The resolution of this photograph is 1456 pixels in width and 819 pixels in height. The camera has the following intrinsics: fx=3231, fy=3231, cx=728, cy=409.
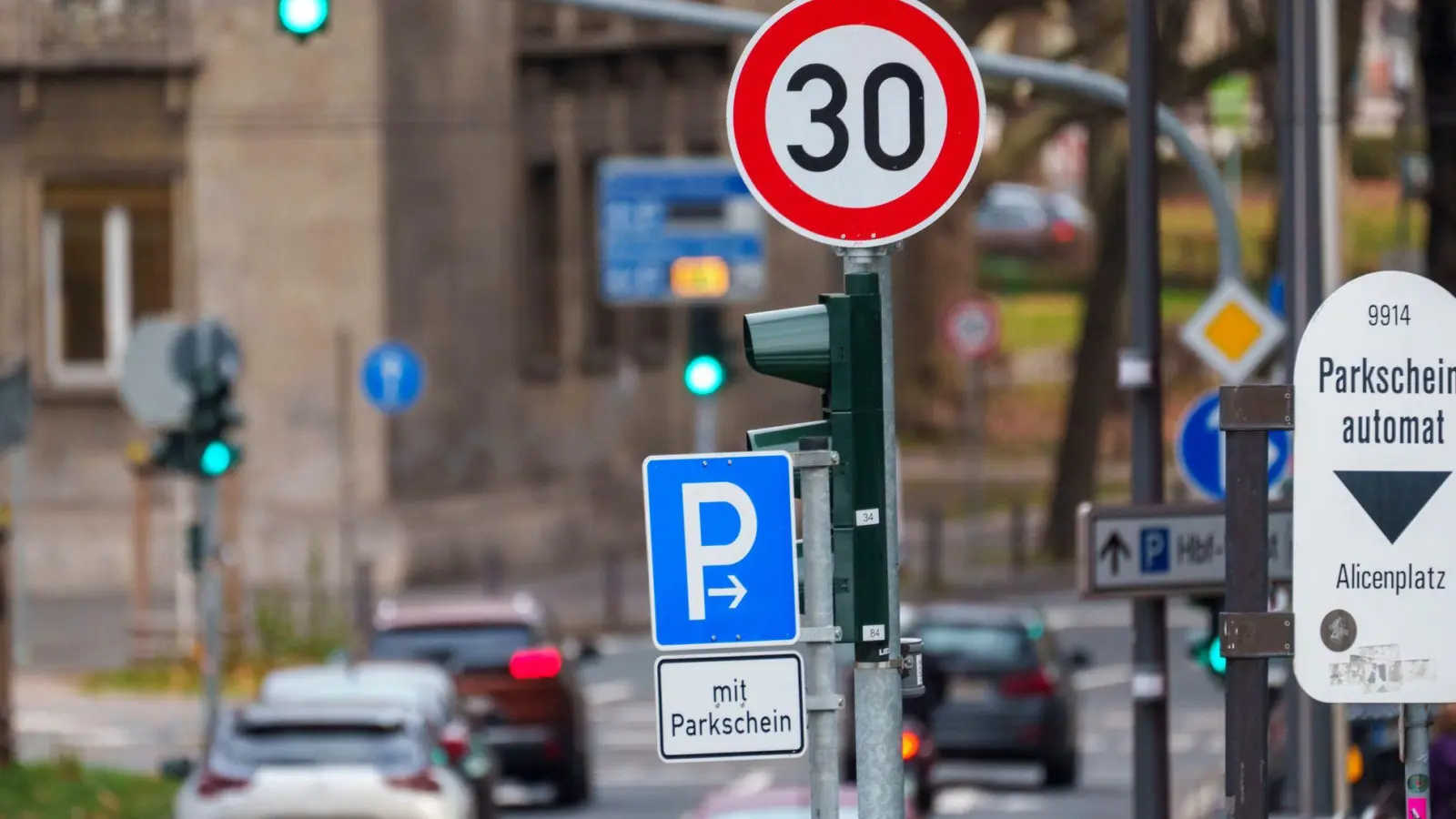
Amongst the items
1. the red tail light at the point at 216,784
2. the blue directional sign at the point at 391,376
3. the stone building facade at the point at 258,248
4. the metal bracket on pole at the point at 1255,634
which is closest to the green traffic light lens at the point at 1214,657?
the red tail light at the point at 216,784

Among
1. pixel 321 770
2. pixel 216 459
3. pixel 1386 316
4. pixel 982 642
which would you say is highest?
pixel 1386 316

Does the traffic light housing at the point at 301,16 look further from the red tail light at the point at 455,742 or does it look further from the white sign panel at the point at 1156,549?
the red tail light at the point at 455,742

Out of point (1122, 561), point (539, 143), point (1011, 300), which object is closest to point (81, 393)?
point (539, 143)

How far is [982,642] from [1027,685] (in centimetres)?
46

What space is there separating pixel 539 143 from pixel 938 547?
7299mm

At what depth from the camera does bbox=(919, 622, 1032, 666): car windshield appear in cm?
2309

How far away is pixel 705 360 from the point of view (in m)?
19.3

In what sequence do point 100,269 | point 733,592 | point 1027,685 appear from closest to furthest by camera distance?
point 733,592, point 1027,685, point 100,269

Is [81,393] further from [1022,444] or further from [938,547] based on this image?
[1022,444]

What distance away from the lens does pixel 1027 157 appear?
1469 inches

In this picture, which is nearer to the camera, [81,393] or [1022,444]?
[81,393]

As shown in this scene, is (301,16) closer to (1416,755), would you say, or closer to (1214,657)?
(1214,657)

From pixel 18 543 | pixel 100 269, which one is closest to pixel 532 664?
pixel 18 543

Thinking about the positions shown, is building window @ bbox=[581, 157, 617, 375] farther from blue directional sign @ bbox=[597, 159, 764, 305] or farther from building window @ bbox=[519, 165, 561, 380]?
blue directional sign @ bbox=[597, 159, 764, 305]
